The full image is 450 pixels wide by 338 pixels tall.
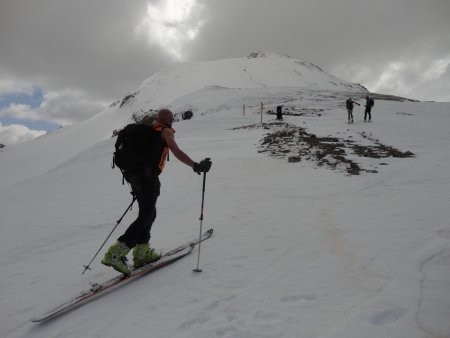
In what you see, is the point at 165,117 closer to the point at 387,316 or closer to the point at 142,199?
the point at 142,199

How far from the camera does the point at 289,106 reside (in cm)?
3809

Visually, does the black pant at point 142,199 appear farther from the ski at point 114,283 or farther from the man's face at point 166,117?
the man's face at point 166,117

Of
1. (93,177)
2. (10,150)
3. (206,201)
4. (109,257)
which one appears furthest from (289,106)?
(10,150)

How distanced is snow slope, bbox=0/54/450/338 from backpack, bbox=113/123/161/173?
1.77 metres

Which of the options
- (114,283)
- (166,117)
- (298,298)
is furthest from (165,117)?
(298,298)

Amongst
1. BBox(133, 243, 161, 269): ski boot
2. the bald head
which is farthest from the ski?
the bald head

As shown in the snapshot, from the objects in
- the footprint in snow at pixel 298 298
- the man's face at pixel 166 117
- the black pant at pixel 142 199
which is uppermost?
the man's face at pixel 166 117

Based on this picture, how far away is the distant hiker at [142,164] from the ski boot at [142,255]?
120 millimetres

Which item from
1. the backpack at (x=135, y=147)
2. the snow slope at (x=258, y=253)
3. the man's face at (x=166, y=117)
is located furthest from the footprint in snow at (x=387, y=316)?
the man's face at (x=166, y=117)

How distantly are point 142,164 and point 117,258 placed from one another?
4.74 ft

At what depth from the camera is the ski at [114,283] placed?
468 centimetres

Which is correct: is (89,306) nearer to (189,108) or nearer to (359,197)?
(359,197)

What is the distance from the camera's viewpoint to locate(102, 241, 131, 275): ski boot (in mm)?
5301

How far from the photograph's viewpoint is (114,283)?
17.5ft
